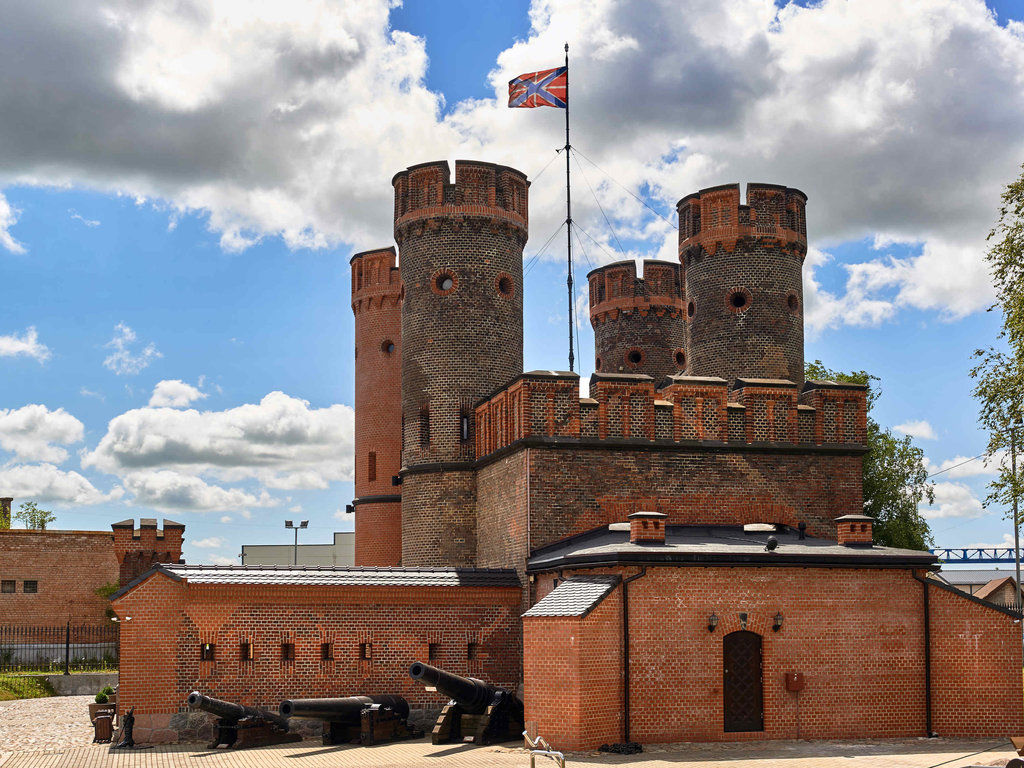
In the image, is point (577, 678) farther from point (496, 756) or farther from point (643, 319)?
point (643, 319)

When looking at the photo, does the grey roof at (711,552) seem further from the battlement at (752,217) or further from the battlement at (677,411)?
the battlement at (752,217)

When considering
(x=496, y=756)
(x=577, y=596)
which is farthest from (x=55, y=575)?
(x=577, y=596)

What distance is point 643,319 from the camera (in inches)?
1586

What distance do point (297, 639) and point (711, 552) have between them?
8.72 m

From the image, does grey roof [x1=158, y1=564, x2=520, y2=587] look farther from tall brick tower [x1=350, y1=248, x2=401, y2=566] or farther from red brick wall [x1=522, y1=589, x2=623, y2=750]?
tall brick tower [x1=350, y1=248, x2=401, y2=566]

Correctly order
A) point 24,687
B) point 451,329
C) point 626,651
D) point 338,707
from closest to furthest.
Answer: point 626,651 < point 338,707 < point 451,329 < point 24,687

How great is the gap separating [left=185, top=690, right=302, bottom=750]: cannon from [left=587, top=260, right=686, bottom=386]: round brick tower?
2147cm

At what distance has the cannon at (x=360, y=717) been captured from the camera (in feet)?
66.5

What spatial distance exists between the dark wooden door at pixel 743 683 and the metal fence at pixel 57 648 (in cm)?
2372

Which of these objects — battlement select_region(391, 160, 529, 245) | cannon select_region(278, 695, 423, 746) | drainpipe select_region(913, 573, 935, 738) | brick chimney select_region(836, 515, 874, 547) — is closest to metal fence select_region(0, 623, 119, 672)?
cannon select_region(278, 695, 423, 746)

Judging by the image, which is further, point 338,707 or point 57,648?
point 57,648

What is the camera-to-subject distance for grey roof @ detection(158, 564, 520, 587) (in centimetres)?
2242

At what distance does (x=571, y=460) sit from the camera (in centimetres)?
2411

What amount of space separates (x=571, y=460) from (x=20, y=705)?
1767 cm
